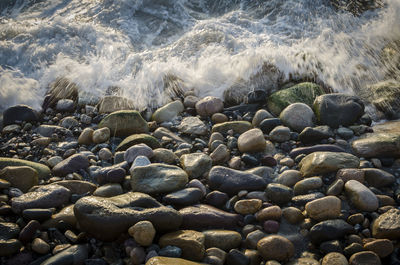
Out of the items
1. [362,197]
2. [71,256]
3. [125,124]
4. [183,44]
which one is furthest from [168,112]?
[362,197]

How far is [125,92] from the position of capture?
368 cm

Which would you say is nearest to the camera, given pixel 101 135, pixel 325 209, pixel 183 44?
pixel 325 209

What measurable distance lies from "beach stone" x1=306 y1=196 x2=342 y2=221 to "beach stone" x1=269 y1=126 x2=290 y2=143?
88cm

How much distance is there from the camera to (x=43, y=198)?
203 cm

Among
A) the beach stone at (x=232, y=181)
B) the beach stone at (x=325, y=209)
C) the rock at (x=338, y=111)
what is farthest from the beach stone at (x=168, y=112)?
the beach stone at (x=325, y=209)

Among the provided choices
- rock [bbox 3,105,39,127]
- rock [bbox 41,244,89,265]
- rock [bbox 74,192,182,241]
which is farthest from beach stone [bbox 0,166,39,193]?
rock [bbox 3,105,39,127]

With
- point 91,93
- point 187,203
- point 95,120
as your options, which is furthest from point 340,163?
point 91,93

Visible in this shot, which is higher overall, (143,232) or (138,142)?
(138,142)

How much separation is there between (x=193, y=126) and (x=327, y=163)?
1.30 m

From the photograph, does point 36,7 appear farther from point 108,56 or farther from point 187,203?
point 187,203

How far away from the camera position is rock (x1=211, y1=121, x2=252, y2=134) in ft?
9.54

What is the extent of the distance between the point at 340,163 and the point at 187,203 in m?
1.12

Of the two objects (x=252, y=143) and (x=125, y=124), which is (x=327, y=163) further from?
(x=125, y=124)

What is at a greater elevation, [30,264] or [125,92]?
[125,92]
